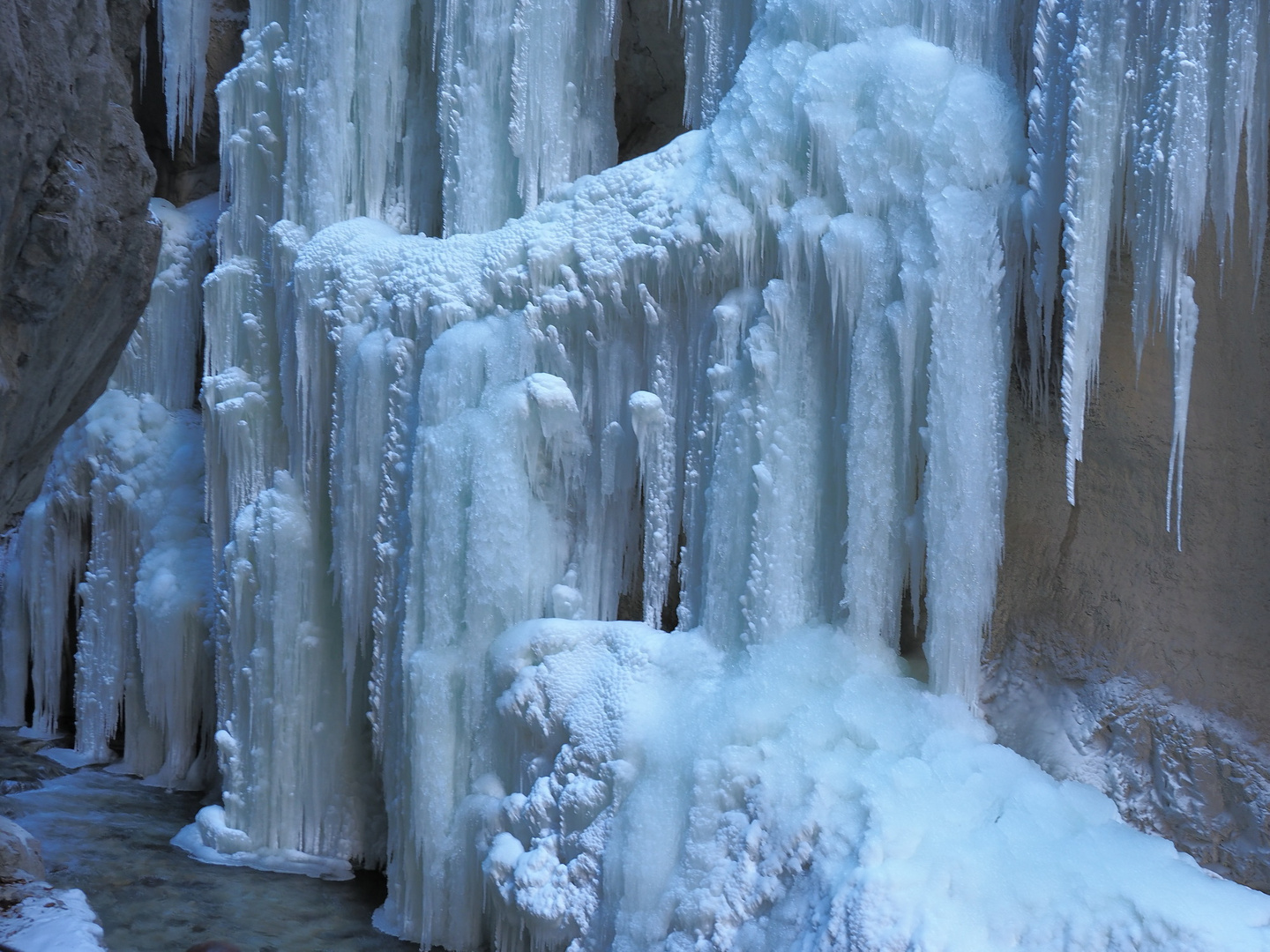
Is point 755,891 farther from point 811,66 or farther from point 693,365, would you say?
point 811,66

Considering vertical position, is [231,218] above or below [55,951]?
above

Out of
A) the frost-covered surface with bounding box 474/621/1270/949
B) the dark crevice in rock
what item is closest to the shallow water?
the frost-covered surface with bounding box 474/621/1270/949

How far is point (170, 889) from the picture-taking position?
7.17 metres

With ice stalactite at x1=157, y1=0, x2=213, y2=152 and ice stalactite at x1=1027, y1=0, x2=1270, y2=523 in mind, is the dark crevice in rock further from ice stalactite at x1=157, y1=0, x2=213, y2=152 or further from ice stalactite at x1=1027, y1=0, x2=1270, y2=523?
ice stalactite at x1=1027, y1=0, x2=1270, y2=523

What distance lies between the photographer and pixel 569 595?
21.2 ft

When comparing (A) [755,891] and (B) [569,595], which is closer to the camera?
(A) [755,891]

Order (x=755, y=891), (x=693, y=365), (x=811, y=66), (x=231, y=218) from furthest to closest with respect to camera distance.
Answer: (x=231, y=218)
(x=693, y=365)
(x=811, y=66)
(x=755, y=891)

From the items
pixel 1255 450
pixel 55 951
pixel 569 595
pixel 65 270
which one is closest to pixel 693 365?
pixel 569 595

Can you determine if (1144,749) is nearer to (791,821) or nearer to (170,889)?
(791,821)

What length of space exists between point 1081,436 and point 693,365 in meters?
1.98

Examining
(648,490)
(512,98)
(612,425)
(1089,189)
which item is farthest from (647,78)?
(1089,189)

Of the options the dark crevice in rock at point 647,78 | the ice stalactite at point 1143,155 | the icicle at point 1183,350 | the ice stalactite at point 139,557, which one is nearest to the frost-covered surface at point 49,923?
the ice stalactite at point 139,557

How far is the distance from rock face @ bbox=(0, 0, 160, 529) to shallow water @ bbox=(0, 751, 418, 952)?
9.09 feet

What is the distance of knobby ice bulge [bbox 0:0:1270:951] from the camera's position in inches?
181
